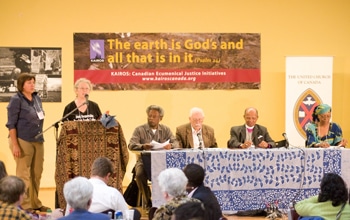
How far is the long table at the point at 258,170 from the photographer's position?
6.39 meters

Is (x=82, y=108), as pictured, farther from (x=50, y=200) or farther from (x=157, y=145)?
(x=50, y=200)

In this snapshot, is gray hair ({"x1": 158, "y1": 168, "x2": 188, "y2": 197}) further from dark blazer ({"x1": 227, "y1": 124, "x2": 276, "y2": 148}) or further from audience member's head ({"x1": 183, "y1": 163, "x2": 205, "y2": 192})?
dark blazer ({"x1": 227, "y1": 124, "x2": 276, "y2": 148})

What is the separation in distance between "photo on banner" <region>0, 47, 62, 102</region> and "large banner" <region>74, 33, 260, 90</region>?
1.00ft

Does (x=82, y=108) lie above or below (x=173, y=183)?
above

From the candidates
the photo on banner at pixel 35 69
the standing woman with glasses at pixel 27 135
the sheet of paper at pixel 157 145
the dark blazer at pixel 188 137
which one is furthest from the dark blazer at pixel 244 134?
the photo on banner at pixel 35 69

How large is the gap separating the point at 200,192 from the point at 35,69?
512cm

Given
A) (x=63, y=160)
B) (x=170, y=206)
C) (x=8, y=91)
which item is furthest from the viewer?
(x=8, y=91)

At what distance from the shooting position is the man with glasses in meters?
7.00

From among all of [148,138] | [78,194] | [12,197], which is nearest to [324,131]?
[148,138]

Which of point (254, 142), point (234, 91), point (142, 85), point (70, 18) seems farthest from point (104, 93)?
point (254, 142)

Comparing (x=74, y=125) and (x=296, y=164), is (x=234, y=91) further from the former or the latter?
(x=74, y=125)

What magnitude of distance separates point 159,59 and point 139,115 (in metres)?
0.84

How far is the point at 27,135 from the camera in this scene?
22.7ft

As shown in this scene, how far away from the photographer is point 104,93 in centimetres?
900
